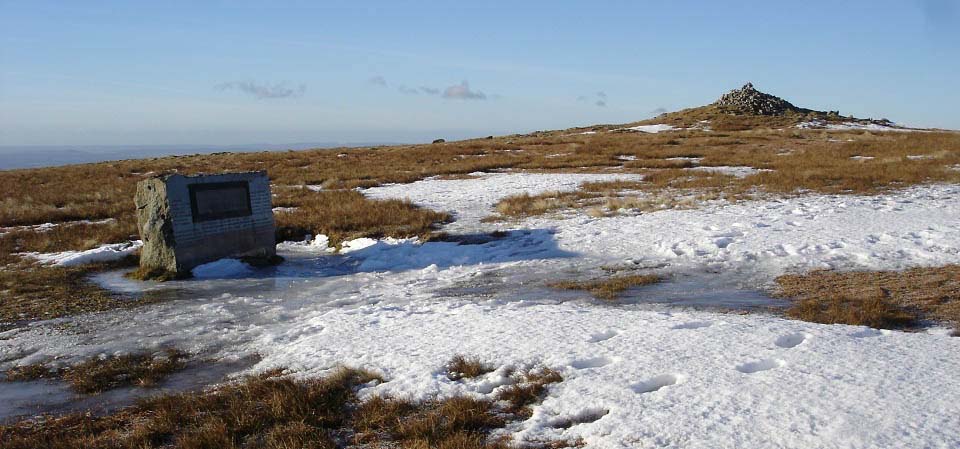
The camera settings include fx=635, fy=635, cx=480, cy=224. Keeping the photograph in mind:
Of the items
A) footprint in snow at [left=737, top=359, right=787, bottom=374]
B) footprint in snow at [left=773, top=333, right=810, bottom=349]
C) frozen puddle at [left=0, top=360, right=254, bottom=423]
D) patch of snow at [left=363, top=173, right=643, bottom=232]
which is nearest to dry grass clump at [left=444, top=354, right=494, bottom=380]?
footprint in snow at [left=737, top=359, right=787, bottom=374]

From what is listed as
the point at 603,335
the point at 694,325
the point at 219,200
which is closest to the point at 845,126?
the point at 219,200

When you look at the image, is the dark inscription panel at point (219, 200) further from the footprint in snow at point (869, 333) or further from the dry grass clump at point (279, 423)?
the footprint in snow at point (869, 333)

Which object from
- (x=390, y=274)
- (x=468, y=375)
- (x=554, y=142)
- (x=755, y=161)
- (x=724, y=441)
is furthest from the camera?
(x=554, y=142)

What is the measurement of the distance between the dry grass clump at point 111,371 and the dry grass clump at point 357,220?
25.0ft

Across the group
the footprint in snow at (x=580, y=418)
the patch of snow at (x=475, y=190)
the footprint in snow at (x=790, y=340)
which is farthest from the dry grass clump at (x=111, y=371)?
the patch of snow at (x=475, y=190)

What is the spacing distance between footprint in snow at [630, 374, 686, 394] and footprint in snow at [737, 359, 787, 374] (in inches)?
22.9

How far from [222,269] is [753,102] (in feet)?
201

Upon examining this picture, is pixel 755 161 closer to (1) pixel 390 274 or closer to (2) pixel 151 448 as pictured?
(1) pixel 390 274

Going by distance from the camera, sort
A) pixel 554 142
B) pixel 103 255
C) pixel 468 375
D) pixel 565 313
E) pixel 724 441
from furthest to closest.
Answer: pixel 554 142 < pixel 103 255 < pixel 565 313 < pixel 468 375 < pixel 724 441

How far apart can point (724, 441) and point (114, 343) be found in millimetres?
7750

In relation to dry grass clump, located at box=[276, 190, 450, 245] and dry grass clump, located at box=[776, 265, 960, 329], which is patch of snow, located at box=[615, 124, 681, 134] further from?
dry grass clump, located at box=[776, 265, 960, 329]

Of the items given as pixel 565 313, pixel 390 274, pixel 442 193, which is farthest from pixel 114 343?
pixel 442 193

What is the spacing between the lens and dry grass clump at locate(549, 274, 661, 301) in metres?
9.73

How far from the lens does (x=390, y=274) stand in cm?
1230
